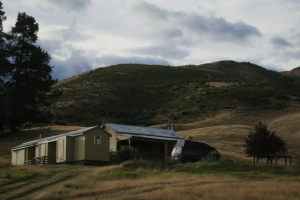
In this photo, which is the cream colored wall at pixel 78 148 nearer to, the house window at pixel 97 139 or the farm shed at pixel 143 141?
the house window at pixel 97 139

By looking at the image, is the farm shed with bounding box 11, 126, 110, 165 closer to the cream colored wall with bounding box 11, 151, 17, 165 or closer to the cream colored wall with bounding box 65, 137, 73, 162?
the cream colored wall with bounding box 65, 137, 73, 162

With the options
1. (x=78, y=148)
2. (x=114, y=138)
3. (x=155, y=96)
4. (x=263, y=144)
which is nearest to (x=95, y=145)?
(x=78, y=148)

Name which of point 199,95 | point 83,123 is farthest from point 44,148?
point 199,95

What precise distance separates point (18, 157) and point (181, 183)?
984 inches

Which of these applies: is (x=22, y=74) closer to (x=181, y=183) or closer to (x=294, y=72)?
(x=181, y=183)

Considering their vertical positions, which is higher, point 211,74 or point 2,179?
point 211,74

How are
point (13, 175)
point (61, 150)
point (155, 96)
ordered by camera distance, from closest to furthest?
point (13, 175) < point (61, 150) < point (155, 96)

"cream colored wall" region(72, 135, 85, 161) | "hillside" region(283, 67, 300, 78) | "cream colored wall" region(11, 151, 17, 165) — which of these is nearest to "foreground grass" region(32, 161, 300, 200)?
"cream colored wall" region(72, 135, 85, 161)

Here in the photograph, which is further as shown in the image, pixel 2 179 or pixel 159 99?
pixel 159 99

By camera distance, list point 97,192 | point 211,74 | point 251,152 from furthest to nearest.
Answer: point 211,74, point 251,152, point 97,192

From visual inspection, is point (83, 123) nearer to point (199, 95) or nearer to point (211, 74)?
point (199, 95)

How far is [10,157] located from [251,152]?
22542 millimetres

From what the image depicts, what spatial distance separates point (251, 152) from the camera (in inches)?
2138

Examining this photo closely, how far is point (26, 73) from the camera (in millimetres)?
67625
